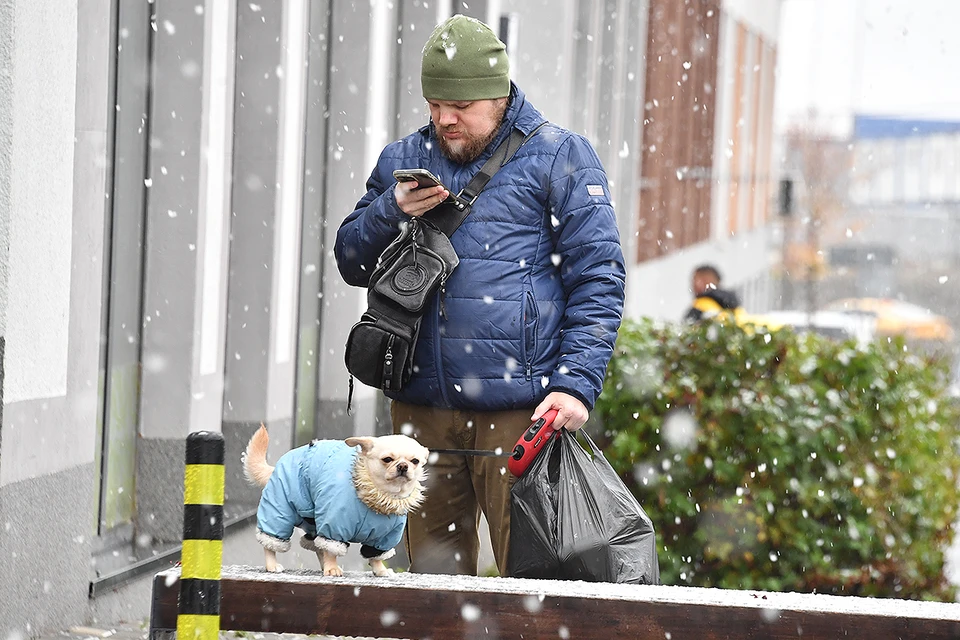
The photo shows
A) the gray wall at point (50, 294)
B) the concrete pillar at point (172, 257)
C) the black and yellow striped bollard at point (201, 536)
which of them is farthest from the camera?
the concrete pillar at point (172, 257)

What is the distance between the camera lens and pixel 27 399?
196 inches

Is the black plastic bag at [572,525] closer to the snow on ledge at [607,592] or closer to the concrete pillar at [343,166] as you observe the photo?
the snow on ledge at [607,592]

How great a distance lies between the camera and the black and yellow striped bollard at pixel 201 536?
3410 millimetres

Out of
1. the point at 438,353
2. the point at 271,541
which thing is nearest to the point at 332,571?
the point at 271,541

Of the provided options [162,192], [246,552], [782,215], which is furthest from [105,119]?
[782,215]

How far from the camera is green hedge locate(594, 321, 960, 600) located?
7.50 metres

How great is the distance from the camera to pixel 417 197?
4227 millimetres

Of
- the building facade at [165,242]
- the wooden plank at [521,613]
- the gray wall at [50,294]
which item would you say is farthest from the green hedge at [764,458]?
the wooden plank at [521,613]

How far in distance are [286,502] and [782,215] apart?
81.0ft

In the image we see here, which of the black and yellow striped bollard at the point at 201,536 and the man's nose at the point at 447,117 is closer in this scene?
the black and yellow striped bollard at the point at 201,536

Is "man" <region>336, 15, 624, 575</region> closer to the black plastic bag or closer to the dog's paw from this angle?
the black plastic bag

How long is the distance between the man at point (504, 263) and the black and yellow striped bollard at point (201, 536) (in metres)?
1.14

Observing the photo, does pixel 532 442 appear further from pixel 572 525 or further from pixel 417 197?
pixel 417 197

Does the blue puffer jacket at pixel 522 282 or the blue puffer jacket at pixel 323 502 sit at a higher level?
the blue puffer jacket at pixel 522 282
